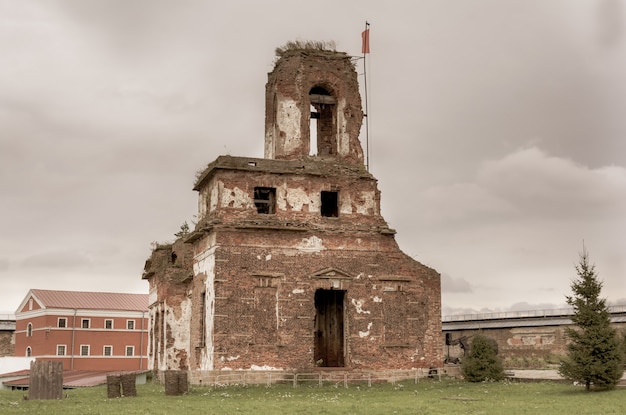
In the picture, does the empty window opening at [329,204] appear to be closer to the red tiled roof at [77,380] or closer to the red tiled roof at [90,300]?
the red tiled roof at [77,380]

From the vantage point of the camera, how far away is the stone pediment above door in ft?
95.1

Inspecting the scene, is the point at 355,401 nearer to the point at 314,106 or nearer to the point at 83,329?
the point at 314,106

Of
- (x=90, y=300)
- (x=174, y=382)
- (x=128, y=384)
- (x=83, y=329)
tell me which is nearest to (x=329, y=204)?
(x=174, y=382)

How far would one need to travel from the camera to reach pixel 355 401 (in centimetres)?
2042

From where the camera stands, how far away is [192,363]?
100 ft

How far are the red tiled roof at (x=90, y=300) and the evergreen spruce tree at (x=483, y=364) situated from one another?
43242mm

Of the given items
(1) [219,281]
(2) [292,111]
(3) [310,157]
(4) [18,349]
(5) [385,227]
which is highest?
(2) [292,111]

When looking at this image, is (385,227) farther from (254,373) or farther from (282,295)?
(254,373)

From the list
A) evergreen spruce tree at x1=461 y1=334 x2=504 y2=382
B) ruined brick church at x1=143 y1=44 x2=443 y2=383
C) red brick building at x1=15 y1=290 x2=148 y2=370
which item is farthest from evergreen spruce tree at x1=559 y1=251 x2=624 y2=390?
red brick building at x1=15 y1=290 x2=148 y2=370

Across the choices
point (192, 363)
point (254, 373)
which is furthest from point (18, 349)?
point (254, 373)

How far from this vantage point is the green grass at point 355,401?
56.6ft

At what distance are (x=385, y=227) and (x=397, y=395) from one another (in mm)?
9103

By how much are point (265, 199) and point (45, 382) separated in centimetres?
1243

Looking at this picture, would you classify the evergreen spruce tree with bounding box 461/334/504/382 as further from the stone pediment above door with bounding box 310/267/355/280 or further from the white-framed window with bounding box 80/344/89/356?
the white-framed window with bounding box 80/344/89/356
